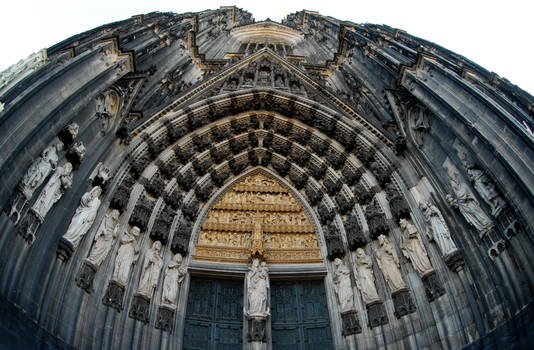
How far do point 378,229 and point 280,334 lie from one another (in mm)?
3119

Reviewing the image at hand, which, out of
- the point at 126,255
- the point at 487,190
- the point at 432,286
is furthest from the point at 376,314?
the point at 126,255

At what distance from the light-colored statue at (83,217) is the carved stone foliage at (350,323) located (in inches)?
208

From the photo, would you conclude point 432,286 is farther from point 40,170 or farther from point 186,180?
point 40,170

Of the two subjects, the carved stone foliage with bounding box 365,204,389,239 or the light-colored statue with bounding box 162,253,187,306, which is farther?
the carved stone foliage with bounding box 365,204,389,239

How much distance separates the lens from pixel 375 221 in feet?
28.9

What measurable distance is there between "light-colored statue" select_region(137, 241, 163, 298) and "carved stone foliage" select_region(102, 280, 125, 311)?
420 millimetres

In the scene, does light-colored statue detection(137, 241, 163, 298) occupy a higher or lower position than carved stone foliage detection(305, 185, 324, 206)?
lower

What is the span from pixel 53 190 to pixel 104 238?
4.51ft

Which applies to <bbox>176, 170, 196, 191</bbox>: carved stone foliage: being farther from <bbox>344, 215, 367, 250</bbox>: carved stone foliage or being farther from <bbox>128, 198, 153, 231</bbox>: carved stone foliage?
<bbox>344, 215, 367, 250</bbox>: carved stone foliage

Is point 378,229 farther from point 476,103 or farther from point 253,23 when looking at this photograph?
point 253,23

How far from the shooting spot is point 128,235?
26.7 ft

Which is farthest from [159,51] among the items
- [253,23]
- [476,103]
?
[253,23]

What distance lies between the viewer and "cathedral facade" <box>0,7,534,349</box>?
20.2 feet

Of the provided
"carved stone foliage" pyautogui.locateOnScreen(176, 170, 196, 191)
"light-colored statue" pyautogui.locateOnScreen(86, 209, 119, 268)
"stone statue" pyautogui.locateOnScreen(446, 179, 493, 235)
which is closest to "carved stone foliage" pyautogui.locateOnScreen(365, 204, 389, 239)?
"stone statue" pyautogui.locateOnScreen(446, 179, 493, 235)
